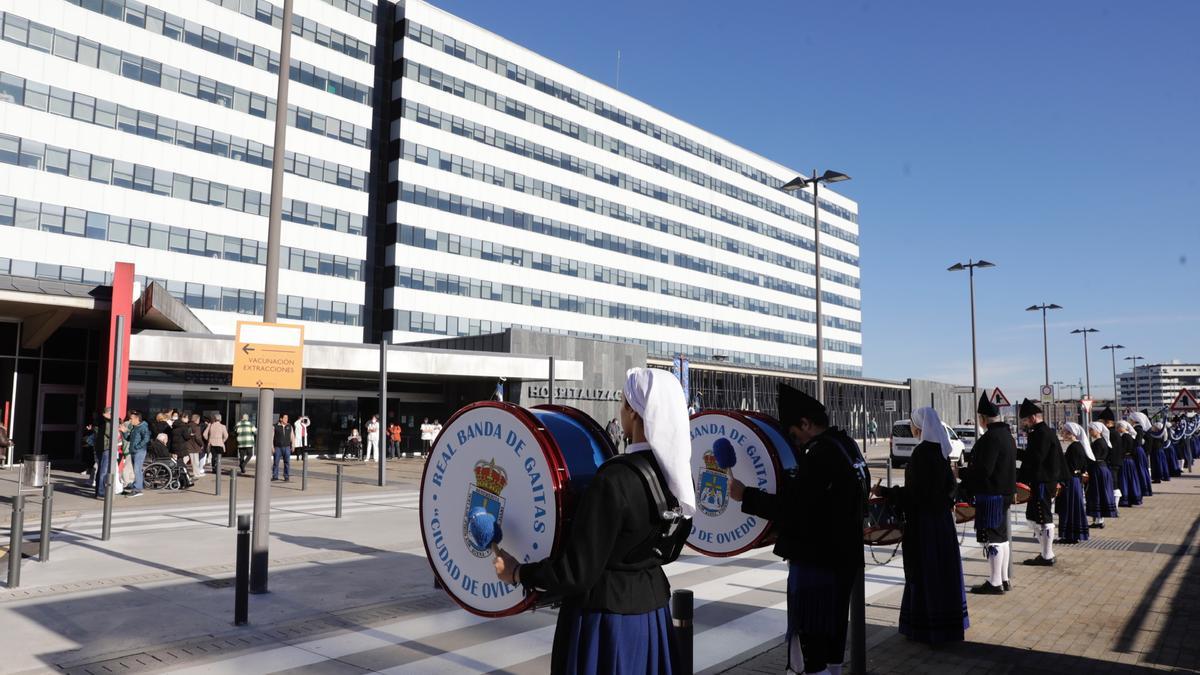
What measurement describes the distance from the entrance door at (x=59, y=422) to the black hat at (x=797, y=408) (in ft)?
95.1

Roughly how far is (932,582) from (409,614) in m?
4.65

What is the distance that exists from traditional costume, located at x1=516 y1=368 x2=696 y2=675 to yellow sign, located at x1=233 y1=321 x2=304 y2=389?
6.06 metres

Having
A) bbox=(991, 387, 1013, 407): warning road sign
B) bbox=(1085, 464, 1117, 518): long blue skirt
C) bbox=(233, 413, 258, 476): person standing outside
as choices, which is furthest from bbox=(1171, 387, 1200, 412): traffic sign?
bbox=(233, 413, 258, 476): person standing outside

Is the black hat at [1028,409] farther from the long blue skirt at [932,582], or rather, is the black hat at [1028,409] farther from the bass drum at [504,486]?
the bass drum at [504,486]

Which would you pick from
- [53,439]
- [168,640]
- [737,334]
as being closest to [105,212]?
[53,439]

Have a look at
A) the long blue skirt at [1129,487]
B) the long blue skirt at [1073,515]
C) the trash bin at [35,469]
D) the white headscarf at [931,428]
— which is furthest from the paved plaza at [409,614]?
the trash bin at [35,469]

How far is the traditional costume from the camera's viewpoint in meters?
2.77

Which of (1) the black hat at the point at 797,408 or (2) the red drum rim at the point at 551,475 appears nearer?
(2) the red drum rim at the point at 551,475

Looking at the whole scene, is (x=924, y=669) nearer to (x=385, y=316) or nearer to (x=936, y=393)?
(x=385, y=316)

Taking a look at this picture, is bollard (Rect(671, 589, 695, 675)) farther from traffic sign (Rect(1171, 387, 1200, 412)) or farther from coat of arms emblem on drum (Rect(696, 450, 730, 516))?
traffic sign (Rect(1171, 387, 1200, 412))

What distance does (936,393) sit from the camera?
74.8m

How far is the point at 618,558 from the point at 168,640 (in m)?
5.24

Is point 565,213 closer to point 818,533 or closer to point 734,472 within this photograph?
point 734,472

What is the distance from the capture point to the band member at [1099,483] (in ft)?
45.6
